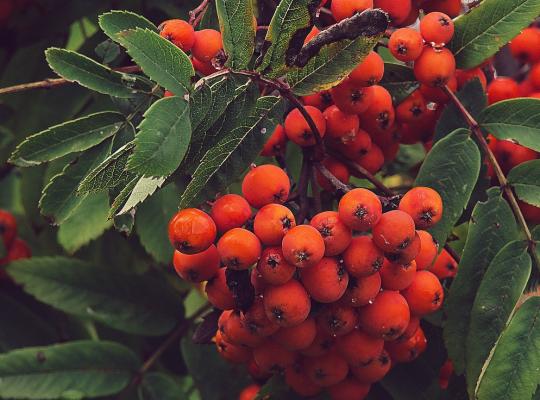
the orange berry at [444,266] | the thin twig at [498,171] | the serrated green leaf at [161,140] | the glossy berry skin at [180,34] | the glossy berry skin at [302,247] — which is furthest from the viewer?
the orange berry at [444,266]

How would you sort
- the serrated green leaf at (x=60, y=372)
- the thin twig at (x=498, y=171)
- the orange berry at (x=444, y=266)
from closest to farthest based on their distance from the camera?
the thin twig at (x=498, y=171)
the orange berry at (x=444, y=266)
the serrated green leaf at (x=60, y=372)

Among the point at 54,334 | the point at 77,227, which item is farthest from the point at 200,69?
the point at 54,334

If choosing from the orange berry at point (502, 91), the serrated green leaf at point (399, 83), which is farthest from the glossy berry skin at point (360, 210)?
the orange berry at point (502, 91)

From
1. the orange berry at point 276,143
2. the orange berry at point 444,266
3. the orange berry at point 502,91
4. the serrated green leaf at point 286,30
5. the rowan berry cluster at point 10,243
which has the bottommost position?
the rowan berry cluster at point 10,243

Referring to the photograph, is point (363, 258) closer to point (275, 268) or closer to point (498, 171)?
point (275, 268)

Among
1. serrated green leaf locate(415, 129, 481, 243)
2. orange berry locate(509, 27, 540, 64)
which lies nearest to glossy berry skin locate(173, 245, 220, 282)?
serrated green leaf locate(415, 129, 481, 243)

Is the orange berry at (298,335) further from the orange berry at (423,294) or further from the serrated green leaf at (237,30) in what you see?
the serrated green leaf at (237,30)

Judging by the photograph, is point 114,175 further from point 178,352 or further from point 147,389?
point 178,352
